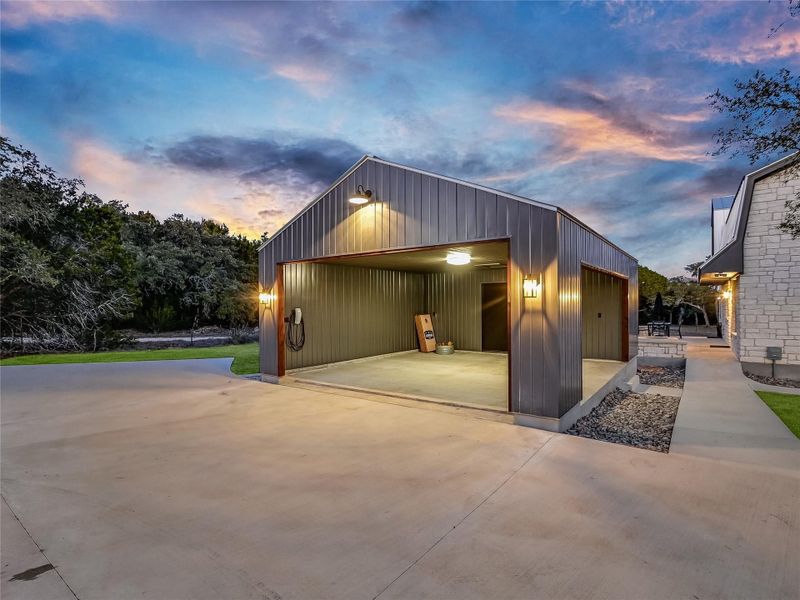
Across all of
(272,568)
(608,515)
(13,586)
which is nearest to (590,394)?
(608,515)

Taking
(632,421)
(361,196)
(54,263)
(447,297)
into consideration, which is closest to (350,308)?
(447,297)

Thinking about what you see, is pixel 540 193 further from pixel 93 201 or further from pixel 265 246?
pixel 93 201

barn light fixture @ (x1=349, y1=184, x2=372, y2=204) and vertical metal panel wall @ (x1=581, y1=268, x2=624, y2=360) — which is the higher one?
barn light fixture @ (x1=349, y1=184, x2=372, y2=204)


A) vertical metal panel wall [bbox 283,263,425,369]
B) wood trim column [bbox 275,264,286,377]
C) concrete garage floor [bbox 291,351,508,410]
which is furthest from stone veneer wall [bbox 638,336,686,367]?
wood trim column [bbox 275,264,286,377]

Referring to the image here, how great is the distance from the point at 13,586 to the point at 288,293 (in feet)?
20.9

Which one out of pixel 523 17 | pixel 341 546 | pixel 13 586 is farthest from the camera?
pixel 523 17

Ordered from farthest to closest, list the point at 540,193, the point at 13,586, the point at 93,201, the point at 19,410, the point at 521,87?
1. the point at 540,193
2. the point at 93,201
3. the point at 521,87
4. the point at 19,410
5. the point at 13,586

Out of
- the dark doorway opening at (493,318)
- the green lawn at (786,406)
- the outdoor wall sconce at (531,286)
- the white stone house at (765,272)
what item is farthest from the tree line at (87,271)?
the white stone house at (765,272)

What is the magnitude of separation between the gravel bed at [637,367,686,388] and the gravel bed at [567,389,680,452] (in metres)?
1.64

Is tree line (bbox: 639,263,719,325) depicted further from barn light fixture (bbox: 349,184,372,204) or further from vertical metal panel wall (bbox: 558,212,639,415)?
barn light fixture (bbox: 349,184,372,204)

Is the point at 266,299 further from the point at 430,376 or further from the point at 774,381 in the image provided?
the point at 774,381

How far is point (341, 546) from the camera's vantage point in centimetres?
244

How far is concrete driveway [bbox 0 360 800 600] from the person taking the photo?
2.12 meters

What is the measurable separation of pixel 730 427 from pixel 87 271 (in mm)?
16025
